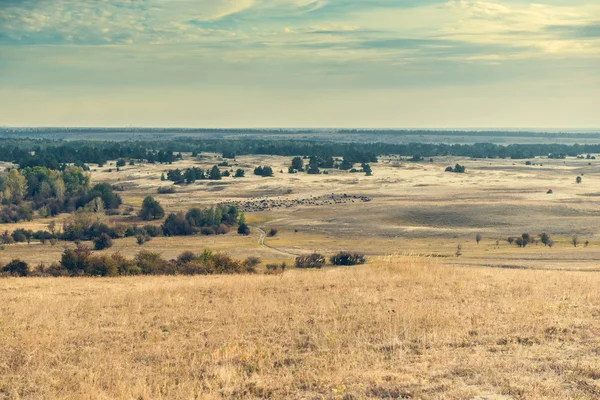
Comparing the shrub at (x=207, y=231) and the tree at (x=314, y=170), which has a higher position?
the tree at (x=314, y=170)

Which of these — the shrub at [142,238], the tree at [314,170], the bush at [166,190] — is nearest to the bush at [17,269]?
the shrub at [142,238]

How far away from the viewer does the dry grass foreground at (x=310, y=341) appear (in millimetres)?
11164

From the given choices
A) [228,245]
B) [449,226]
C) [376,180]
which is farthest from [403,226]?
[376,180]

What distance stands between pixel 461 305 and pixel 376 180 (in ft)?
438

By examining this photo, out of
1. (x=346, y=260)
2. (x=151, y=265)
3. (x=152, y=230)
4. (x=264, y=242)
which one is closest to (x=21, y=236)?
(x=152, y=230)

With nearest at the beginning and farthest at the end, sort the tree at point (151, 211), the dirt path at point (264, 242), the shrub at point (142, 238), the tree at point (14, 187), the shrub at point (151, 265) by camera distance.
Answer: the shrub at point (151, 265), the dirt path at point (264, 242), the shrub at point (142, 238), the tree at point (151, 211), the tree at point (14, 187)

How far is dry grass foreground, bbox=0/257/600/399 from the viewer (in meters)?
11.2

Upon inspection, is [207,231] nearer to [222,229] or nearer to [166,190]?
[222,229]

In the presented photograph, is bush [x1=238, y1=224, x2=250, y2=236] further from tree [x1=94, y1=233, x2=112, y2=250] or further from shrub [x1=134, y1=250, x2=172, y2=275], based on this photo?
shrub [x1=134, y1=250, x2=172, y2=275]

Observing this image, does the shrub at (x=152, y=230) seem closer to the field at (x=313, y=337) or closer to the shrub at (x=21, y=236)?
the shrub at (x=21, y=236)

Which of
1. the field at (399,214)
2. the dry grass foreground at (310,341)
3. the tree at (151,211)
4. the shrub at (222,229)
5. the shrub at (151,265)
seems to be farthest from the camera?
the tree at (151,211)

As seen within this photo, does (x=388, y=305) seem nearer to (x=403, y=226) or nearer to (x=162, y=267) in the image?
(x=162, y=267)

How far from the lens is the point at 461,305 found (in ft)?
58.6

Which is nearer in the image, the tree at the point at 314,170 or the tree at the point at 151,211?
the tree at the point at 151,211
